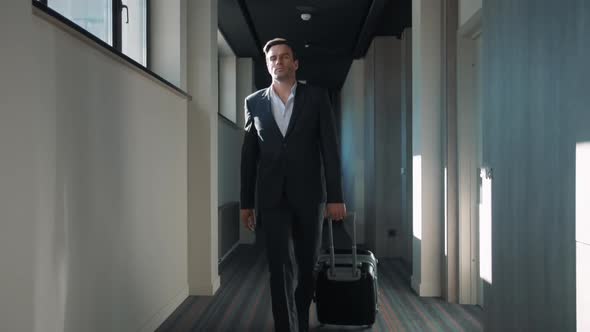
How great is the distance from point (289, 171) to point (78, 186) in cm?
87

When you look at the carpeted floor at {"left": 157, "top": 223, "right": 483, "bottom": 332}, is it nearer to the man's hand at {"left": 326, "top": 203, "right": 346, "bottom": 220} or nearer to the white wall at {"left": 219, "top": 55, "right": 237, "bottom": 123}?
the man's hand at {"left": 326, "top": 203, "right": 346, "bottom": 220}

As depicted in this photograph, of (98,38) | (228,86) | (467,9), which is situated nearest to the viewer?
(98,38)

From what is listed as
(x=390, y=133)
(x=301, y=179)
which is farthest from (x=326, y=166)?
(x=390, y=133)

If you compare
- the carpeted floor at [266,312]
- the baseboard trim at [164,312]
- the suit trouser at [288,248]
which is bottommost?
the carpeted floor at [266,312]

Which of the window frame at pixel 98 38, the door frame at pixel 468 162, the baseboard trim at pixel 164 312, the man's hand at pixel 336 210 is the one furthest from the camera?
the door frame at pixel 468 162

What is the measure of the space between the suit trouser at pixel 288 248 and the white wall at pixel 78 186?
0.67 m

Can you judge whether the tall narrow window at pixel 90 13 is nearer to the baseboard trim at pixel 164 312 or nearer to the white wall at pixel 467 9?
the baseboard trim at pixel 164 312

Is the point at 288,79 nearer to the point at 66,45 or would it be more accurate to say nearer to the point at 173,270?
the point at 66,45

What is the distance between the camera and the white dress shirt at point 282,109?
7.41 feet

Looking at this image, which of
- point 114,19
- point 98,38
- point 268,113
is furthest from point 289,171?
point 114,19

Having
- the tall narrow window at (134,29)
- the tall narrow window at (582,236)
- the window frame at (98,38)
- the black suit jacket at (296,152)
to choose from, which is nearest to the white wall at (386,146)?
the window frame at (98,38)

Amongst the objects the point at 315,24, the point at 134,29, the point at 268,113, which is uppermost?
the point at 315,24

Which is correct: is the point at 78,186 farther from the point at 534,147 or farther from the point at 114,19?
the point at 534,147

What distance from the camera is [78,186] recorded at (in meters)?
1.77
